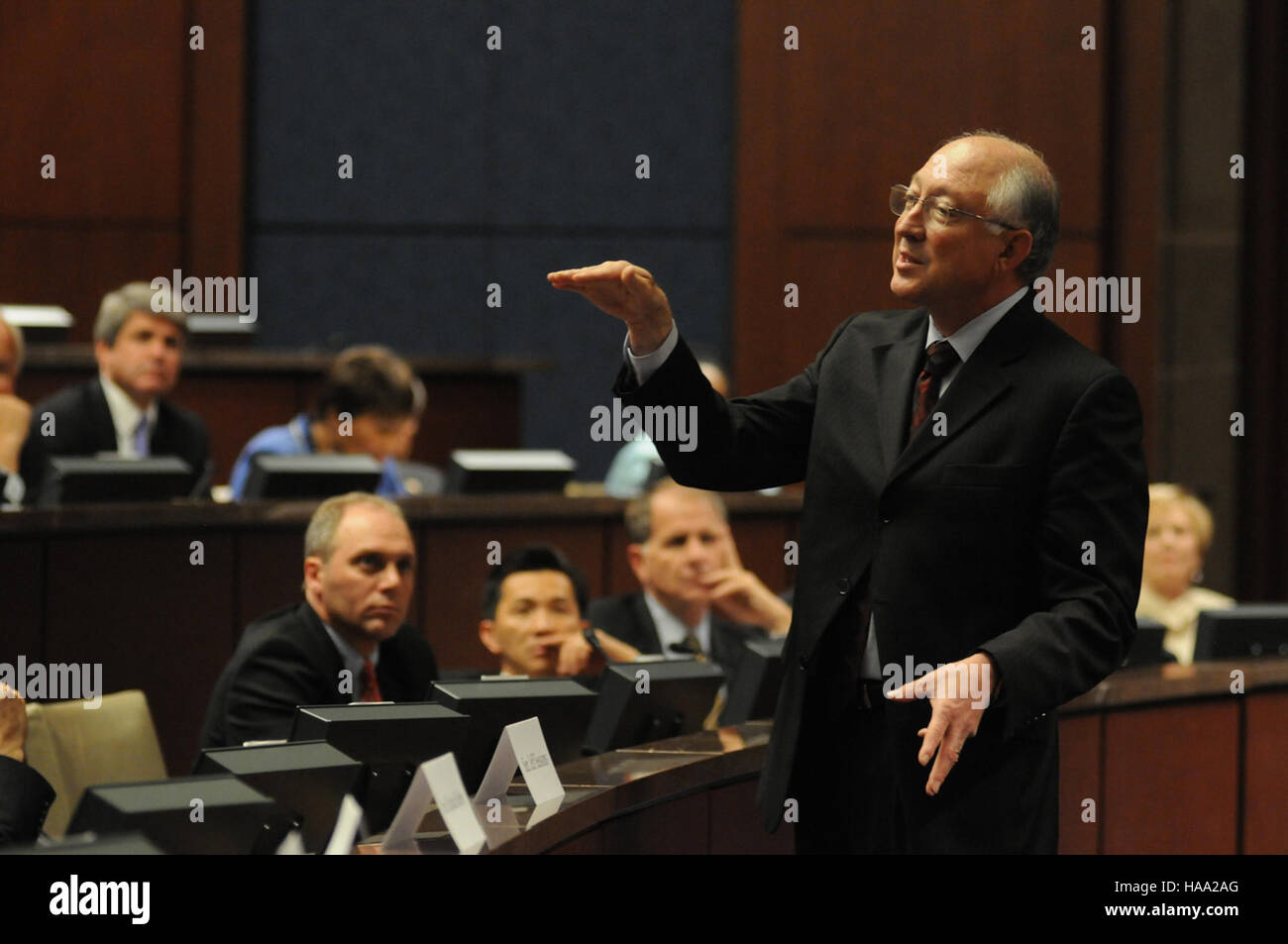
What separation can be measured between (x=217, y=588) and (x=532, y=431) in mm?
3202

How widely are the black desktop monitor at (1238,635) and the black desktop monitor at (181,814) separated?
7.63ft

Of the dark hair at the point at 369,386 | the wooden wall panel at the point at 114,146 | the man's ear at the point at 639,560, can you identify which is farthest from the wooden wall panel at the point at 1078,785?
the wooden wall panel at the point at 114,146

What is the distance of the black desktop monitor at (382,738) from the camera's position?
1.82 metres

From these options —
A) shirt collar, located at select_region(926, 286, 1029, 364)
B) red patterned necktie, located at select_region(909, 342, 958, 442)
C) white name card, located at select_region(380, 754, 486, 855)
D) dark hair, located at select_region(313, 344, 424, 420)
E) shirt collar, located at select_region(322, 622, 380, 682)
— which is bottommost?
white name card, located at select_region(380, 754, 486, 855)

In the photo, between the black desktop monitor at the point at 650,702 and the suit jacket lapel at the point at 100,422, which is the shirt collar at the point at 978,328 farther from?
the suit jacket lapel at the point at 100,422

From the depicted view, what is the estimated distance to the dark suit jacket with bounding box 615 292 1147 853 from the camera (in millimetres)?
1593

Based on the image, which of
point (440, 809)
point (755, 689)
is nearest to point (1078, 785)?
point (755, 689)

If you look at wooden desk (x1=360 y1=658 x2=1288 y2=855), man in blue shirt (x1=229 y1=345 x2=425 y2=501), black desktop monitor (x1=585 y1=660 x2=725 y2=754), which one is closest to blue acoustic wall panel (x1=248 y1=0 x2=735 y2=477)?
man in blue shirt (x1=229 y1=345 x2=425 y2=501)

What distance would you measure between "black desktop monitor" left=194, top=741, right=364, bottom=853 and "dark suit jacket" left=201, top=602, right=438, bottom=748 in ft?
3.10

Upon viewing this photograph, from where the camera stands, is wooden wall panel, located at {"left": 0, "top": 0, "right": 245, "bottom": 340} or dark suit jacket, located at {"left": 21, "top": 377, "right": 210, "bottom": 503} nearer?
dark suit jacket, located at {"left": 21, "top": 377, "right": 210, "bottom": 503}

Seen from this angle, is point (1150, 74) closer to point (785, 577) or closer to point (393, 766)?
point (785, 577)

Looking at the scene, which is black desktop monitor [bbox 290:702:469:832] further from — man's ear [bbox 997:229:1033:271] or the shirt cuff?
man's ear [bbox 997:229:1033:271]

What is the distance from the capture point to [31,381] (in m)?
5.25

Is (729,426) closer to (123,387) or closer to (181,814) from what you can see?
(181,814)
